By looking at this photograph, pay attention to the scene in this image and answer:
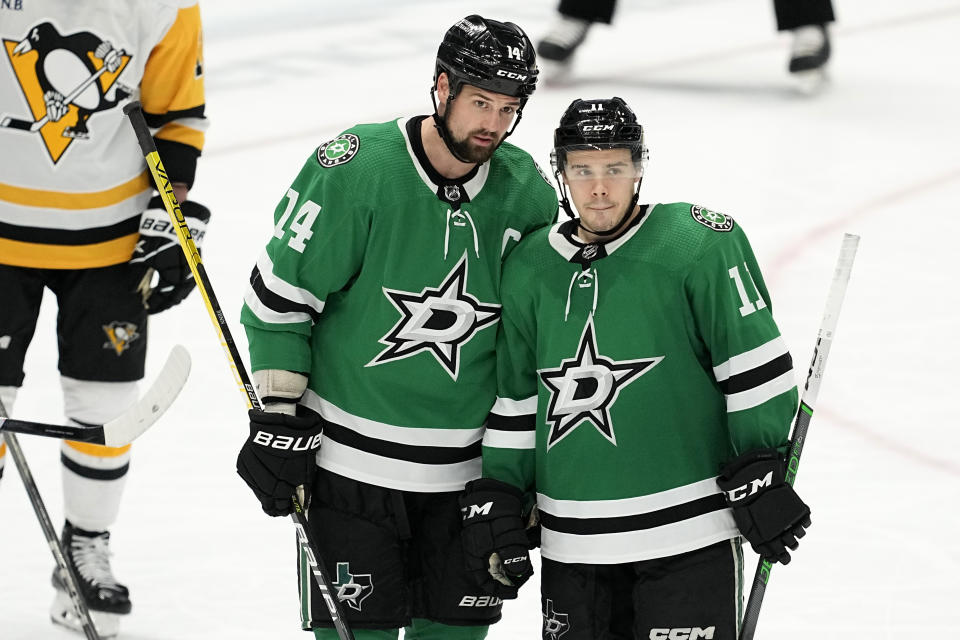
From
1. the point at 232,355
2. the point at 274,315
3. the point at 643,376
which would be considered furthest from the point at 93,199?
the point at 643,376

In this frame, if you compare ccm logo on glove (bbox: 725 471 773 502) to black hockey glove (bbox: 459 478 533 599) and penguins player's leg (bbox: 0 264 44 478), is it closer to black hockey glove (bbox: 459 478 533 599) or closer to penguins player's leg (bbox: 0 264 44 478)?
black hockey glove (bbox: 459 478 533 599)

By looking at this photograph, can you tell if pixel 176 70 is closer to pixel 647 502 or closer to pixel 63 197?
pixel 63 197

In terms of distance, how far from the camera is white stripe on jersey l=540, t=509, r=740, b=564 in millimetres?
2070

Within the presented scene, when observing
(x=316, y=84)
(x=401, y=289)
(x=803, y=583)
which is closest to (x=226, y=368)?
(x=803, y=583)

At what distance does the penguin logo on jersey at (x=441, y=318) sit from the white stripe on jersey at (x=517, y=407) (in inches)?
3.7

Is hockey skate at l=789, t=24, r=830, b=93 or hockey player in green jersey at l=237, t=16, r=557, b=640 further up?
hockey player in green jersey at l=237, t=16, r=557, b=640

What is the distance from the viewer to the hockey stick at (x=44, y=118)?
2.65 metres

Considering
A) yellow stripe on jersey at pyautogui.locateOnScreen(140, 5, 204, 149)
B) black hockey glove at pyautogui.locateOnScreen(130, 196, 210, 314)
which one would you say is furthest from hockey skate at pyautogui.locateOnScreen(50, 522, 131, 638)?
yellow stripe on jersey at pyautogui.locateOnScreen(140, 5, 204, 149)

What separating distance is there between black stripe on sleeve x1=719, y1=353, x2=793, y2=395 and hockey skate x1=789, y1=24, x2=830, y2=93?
4.64 metres

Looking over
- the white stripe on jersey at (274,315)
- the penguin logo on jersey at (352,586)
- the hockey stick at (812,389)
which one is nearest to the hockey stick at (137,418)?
the white stripe on jersey at (274,315)

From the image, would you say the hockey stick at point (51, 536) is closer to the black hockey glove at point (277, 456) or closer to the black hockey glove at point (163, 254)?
the black hockey glove at point (163, 254)

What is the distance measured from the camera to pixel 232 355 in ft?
7.49

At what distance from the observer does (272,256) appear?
7.12ft

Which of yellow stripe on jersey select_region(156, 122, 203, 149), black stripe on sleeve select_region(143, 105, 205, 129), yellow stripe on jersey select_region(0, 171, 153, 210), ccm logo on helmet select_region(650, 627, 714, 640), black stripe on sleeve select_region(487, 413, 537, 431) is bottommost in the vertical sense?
ccm logo on helmet select_region(650, 627, 714, 640)
